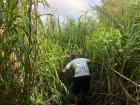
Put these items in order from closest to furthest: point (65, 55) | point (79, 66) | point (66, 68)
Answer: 1. point (66, 68)
2. point (79, 66)
3. point (65, 55)

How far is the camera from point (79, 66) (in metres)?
5.96

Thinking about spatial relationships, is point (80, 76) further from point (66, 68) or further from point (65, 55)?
point (65, 55)

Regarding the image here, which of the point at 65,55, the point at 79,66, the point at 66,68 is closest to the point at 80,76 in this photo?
the point at 79,66

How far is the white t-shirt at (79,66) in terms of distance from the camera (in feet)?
19.2

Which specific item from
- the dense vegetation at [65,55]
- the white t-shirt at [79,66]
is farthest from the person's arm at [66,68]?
the dense vegetation at [65,55]

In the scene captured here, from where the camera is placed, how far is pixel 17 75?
12.7 ft

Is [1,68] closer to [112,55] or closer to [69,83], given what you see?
[112,55]

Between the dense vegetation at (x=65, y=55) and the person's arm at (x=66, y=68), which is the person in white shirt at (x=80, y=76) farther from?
the dense vegetation at (x=65, y=55)

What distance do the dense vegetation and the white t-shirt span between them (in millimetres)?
100

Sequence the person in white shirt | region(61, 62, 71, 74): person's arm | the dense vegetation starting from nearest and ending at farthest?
the dense vegetation, region(61, 62, 71, 74): person's arm, the person in white shirt

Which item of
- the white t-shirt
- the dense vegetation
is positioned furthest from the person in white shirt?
the dense vegetation

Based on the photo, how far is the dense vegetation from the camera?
355 cm

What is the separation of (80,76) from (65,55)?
0.40 m

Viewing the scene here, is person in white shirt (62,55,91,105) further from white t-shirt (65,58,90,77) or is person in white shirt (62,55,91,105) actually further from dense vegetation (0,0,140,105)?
dense vegetation (0,0,140,105)
